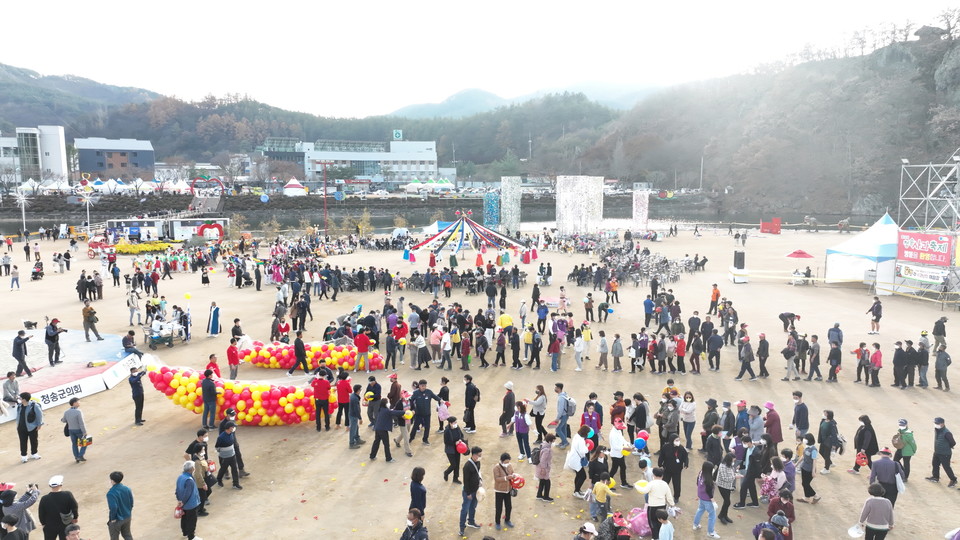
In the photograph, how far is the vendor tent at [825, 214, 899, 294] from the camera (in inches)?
949

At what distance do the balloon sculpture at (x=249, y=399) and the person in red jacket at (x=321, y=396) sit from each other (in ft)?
0.78

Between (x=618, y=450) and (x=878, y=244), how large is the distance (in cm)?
2137

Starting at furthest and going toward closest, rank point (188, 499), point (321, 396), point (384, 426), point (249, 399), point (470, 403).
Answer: point (249, 399) < point (321, 396) < point (470, 403) < point (384, 426) < point (188, 499)

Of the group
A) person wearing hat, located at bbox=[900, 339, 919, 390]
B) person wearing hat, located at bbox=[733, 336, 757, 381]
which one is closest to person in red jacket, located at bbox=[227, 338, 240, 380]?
person wearing hat, located at bbox=[733, 336, 757, 381]

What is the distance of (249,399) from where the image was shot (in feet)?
36.9

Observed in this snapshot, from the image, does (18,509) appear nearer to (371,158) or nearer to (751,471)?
(751,471)

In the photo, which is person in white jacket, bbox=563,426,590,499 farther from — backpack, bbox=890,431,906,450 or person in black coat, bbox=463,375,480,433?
backpack, bbox=890,431,906,450

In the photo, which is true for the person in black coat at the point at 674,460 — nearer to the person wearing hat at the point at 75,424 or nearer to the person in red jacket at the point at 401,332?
the person in red jacket at the point at 401,332

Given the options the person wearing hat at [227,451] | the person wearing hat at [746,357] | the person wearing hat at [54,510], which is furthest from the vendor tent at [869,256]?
the person wearing hat at [54,510]

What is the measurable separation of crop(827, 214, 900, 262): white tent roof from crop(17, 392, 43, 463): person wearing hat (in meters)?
27.3

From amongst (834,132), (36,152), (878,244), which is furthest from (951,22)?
(36,152)

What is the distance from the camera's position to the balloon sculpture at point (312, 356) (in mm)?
14438

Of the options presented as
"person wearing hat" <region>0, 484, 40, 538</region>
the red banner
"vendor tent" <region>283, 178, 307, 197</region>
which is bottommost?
"person wearing hat" <region>0, 484, 40, 538</region>

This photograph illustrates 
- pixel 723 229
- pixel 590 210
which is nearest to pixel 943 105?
pixel 723 229
